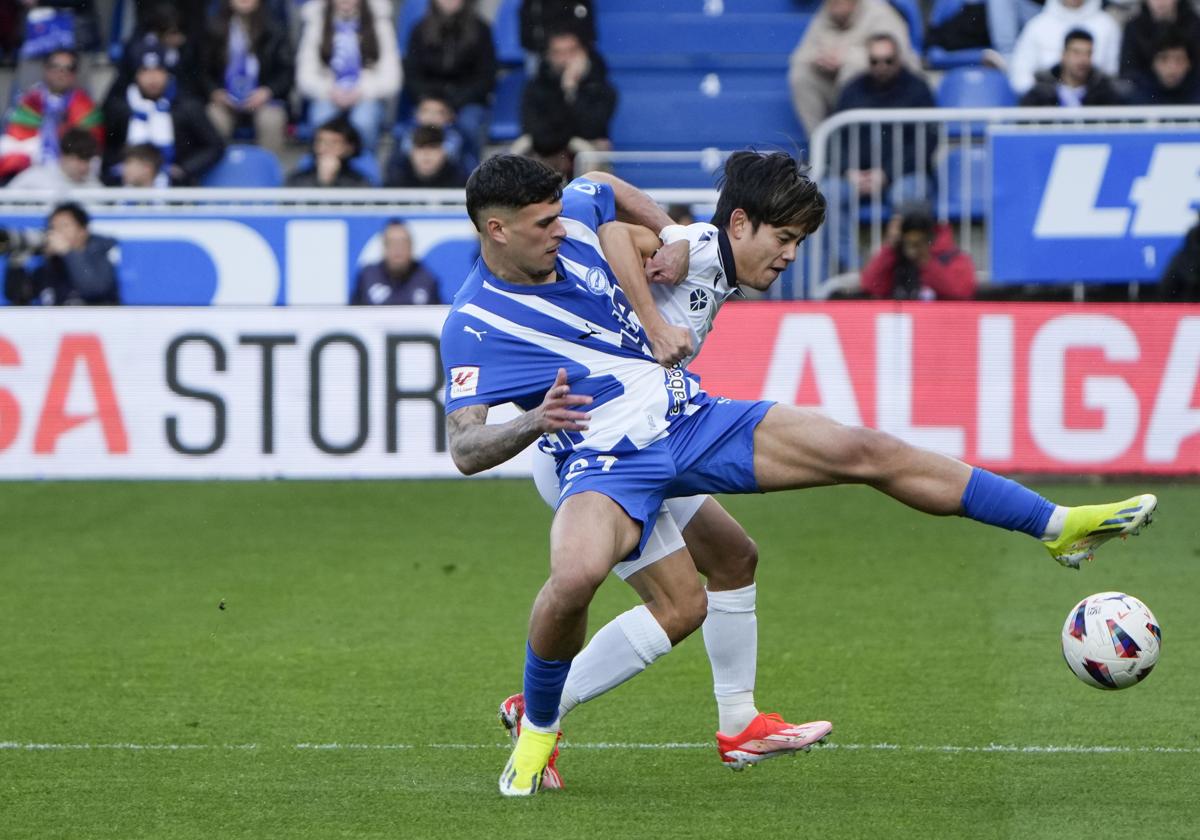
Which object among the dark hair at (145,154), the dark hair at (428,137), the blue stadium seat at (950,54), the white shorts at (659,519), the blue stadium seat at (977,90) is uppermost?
the blue stadium seat at (950,54)

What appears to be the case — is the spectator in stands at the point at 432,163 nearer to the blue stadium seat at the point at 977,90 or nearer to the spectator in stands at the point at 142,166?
the spectator in stands at the point at 142,166

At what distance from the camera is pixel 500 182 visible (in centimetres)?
542

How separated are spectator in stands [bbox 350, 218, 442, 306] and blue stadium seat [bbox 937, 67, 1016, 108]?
14.8 ft

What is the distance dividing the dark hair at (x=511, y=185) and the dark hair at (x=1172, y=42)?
9.01 metres

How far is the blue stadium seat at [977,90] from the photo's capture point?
14117mm

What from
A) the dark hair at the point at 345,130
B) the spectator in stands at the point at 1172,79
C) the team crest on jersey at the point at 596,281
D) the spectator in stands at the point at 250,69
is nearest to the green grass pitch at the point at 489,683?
the team crest on jersey at the point at 596,281

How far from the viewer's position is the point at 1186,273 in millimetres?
11539

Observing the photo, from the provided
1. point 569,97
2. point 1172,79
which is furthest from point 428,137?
point 1172,79

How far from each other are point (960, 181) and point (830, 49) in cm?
201

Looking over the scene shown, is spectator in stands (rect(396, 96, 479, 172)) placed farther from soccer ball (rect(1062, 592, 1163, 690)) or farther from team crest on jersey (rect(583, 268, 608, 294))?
soccer ball (rect(1062, 592, 1163, 690))

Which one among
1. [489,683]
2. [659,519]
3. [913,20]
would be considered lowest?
[489,683]

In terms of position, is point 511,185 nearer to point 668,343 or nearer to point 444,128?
point 668,343

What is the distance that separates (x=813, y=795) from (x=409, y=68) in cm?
1036

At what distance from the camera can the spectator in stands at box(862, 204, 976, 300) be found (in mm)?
11719
